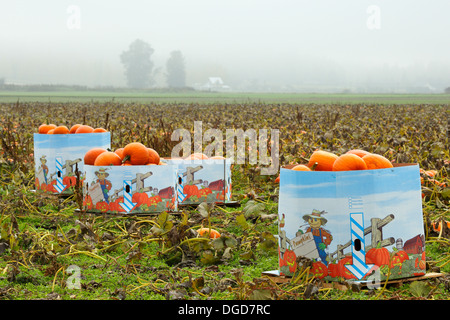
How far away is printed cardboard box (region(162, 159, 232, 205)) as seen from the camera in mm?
4961

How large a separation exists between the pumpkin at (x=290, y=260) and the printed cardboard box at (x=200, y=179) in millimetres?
2146

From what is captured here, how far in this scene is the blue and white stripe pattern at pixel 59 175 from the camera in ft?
18.0

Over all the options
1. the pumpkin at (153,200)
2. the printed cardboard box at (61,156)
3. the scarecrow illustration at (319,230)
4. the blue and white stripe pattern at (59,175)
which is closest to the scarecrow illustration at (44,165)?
the printed cardboard box at (61,156)

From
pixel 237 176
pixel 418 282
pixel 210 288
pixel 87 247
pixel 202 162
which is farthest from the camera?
pixel 237 176

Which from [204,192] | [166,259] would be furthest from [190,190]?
[166,259]

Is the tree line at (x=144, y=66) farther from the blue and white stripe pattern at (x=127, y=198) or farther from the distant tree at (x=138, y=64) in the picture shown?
the blue and white stripe pattern at (x=127, y=198)

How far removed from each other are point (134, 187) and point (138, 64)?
111 meters

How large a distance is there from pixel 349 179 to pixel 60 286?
1570 millimetres

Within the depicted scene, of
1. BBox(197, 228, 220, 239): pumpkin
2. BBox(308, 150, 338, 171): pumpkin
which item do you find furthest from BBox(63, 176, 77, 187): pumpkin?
BBox(308, 150, 338, 171): pumpkin

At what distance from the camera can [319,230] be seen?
276 cm

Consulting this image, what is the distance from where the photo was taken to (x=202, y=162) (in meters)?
4.97

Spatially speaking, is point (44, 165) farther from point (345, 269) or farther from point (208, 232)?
point (345, 269)
